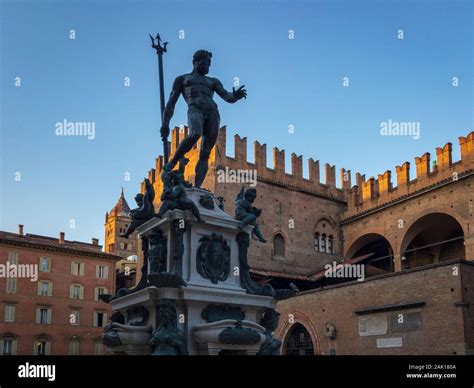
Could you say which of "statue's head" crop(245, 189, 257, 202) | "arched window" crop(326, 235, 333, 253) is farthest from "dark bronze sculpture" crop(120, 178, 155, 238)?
"arched window" crop(326, 235, 333, 253)

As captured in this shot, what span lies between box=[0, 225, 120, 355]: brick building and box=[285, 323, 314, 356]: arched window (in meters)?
17.9

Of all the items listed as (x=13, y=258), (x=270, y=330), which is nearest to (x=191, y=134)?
(x=270, y=330)

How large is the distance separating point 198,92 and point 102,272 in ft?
135

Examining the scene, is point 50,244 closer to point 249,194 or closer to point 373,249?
point 373,249

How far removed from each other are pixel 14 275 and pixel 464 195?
1210 inches

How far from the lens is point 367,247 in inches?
1634

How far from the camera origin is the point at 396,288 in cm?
2541

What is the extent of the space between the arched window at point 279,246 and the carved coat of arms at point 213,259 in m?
30.4

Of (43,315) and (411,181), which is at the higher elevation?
(411,181)

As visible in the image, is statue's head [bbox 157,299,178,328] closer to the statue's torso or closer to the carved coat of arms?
the carved coat of arms

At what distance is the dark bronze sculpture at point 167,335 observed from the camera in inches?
272

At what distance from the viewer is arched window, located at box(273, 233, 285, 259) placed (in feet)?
126
